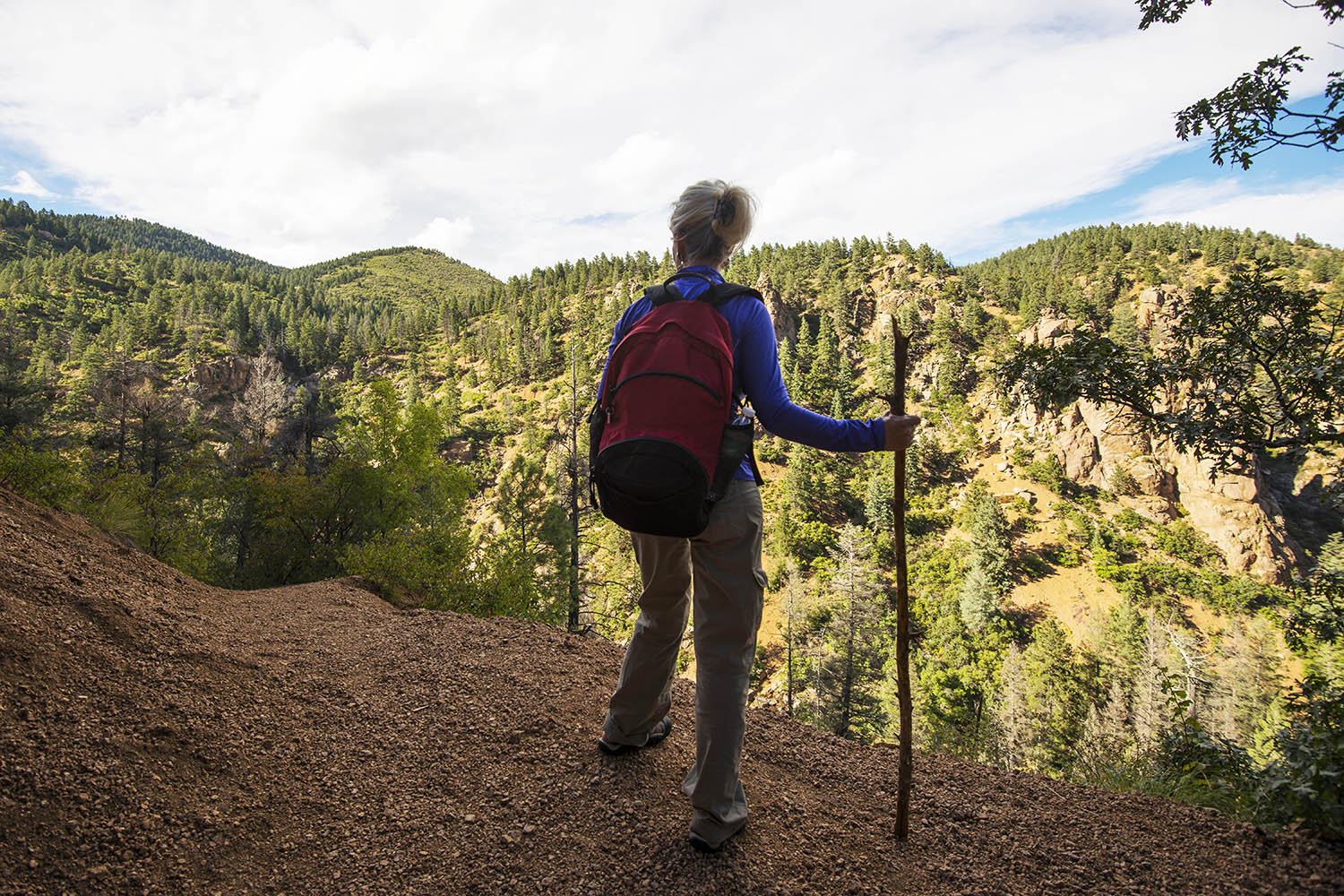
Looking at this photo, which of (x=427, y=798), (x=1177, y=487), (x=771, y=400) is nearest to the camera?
(x=771, y=400)

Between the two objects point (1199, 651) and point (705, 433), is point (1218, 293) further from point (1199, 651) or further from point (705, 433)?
point (1199, 651)

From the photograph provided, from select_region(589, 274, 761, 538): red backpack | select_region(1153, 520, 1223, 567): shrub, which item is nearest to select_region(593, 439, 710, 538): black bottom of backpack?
select_region(589, 274, 761, 538): red backpack

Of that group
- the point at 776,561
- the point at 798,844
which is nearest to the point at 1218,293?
the point at 798,844

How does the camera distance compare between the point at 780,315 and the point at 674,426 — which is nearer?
the point at 674,426

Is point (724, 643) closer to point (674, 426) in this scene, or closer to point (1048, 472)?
point (674, 426)

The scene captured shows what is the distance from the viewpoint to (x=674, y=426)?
196 cm

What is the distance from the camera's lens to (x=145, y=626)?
302cm

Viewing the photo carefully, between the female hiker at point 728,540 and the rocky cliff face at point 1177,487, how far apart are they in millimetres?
60842

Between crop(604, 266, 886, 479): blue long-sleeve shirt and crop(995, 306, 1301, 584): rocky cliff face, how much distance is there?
60.8 metres

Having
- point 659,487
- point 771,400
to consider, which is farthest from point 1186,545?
point 659,487

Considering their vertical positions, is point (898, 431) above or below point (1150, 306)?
below

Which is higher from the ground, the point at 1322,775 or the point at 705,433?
the point at 705,433

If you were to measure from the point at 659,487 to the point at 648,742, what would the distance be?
4.99 feet

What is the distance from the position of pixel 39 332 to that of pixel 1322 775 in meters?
124
